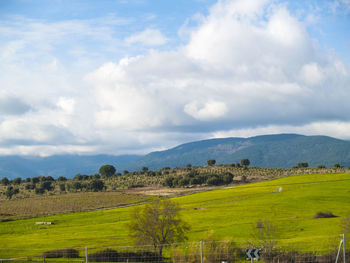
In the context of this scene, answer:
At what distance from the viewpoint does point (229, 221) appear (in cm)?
6581

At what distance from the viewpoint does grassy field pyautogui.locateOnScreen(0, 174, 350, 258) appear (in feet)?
170

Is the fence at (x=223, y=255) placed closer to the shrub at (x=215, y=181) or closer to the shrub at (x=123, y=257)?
the shrub at (x=123, y=257)

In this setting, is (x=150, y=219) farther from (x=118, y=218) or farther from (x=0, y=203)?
(x=0, y=203)

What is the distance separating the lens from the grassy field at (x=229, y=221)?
51.8 metres

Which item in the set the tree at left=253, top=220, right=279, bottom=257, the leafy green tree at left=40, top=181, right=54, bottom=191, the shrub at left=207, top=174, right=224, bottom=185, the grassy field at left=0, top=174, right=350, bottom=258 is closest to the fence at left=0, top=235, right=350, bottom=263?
the tree at left=253, top=220, right=279, bottom=257

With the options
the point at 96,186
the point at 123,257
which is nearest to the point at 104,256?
the point at 123,257

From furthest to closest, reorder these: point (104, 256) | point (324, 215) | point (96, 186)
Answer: point (96, 186) < point (324, 215) < point (104, 256)

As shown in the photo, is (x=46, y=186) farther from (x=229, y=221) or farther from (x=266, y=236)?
(x=266, y=236)

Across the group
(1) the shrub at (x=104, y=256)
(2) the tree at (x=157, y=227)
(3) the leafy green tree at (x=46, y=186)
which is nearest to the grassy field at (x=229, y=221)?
(2) the tree at (x=157, y=227)

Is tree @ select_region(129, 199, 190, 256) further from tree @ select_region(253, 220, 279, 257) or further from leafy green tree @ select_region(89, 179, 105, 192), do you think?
leafy green tree @ select_region(89, 179, 105, 192)

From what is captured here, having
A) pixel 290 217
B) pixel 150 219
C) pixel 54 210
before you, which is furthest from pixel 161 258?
pixel 54 210

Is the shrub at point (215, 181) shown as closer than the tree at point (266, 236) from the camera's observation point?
No

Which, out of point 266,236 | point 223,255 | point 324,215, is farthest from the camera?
point 324,215

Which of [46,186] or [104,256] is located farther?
[46,186]
